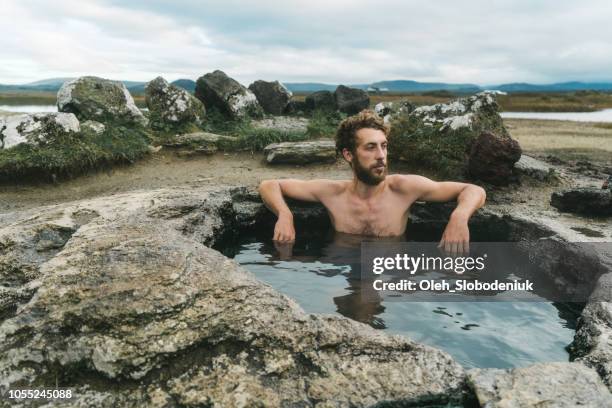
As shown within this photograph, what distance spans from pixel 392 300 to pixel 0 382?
2.52m

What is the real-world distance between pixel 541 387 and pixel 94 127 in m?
8.29

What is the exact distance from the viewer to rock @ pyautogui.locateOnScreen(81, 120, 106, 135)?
28.8 feet

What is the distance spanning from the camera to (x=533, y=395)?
2.41 metres

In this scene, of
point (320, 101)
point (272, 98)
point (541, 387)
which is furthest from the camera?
point (320, 101)

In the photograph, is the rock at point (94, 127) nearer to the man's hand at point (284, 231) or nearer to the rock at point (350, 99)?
the man's hand at point (284, 231)

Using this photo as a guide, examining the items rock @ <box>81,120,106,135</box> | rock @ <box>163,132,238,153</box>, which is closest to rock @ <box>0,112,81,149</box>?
rock @ <box>81,120,106,135</box>

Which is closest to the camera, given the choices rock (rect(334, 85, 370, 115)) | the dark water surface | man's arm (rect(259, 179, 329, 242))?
the dark water surface

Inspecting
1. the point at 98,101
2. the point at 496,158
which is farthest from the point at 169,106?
the point at 496,158

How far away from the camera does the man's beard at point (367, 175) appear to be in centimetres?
501

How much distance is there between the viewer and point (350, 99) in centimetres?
1538

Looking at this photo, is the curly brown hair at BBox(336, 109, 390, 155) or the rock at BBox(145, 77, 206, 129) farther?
the rock at BBox(145, 77, 206, 129)

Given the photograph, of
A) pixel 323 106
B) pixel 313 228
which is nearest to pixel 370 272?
pixel 313 228

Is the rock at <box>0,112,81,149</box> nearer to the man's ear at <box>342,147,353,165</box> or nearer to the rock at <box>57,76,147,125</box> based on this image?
the rock at <box>57,76,147,125</box>

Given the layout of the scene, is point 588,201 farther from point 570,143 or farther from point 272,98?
point 272,98
